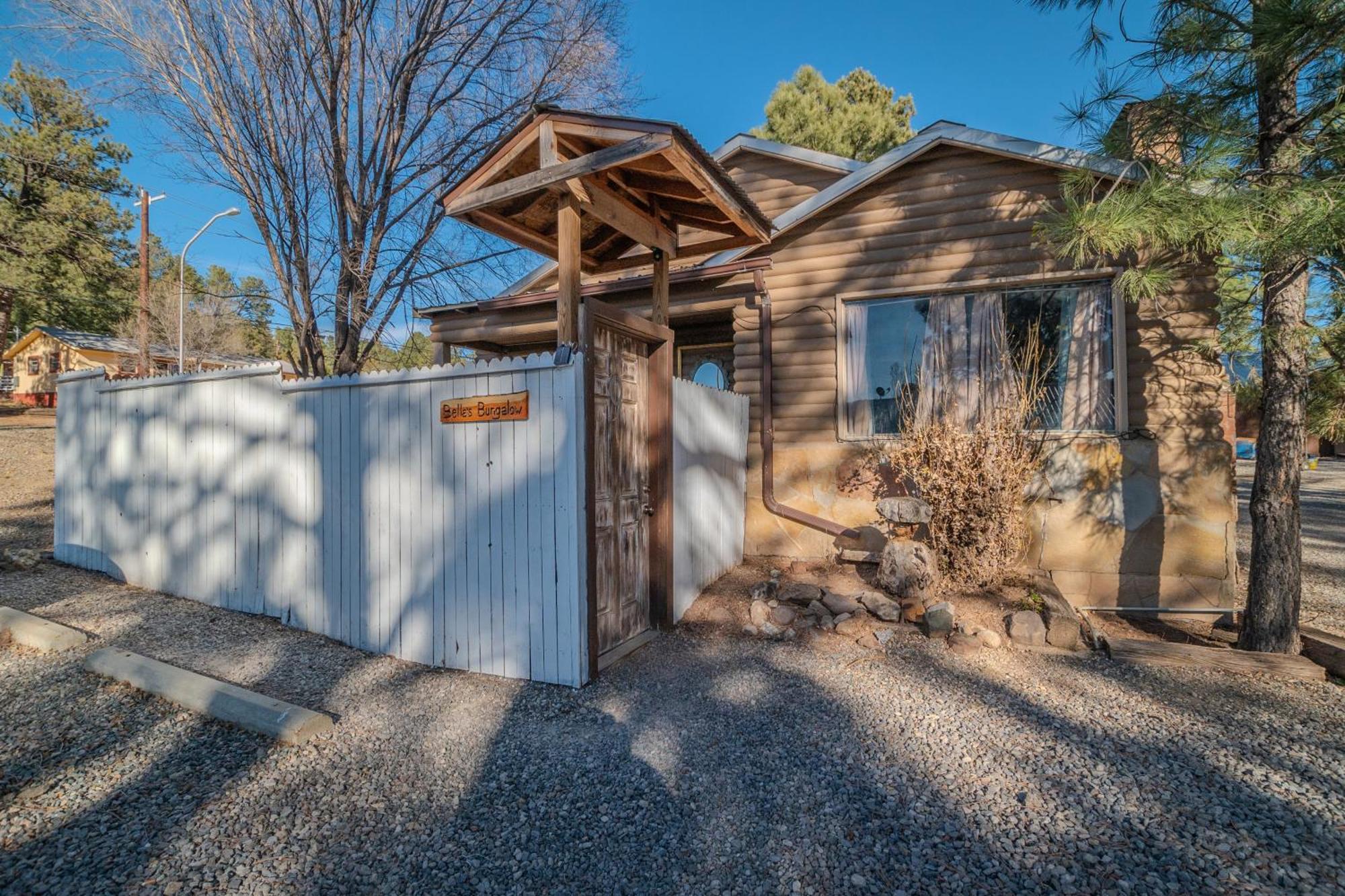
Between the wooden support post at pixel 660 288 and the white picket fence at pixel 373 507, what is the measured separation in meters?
1.66

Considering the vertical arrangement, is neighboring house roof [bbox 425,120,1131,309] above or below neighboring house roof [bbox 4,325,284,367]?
below

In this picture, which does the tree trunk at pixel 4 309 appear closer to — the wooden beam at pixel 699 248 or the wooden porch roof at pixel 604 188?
the wooden porch roof at pixel 604 188

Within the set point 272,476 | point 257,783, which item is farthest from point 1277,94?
point 272,476

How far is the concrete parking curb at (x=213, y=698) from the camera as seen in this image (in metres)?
2.90

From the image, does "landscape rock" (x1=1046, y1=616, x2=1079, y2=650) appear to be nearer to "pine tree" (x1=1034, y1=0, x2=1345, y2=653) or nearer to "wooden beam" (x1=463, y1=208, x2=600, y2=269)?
"pine tree" (x1=1034, y1=0, x2=1345, y2=653)

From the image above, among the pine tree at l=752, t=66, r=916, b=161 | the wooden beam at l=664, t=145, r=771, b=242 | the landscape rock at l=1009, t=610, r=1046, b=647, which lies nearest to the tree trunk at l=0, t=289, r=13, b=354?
the pine tree at l=752, t=66, r=916, b=161

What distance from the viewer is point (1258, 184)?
402 cm

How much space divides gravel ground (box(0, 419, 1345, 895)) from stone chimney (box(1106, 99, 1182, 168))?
3.76 metres

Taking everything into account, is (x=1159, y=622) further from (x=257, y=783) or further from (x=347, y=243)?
(x=347, y=243)

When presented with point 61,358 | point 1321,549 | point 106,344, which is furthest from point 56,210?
point 1321,549

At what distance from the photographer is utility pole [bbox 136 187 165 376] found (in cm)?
1290

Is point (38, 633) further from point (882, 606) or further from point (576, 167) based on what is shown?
point (882, 606)

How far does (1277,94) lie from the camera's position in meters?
4.28

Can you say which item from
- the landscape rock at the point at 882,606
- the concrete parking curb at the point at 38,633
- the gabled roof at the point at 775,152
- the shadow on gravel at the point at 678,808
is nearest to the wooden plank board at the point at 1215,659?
the landscape rock at the point at 882,606
